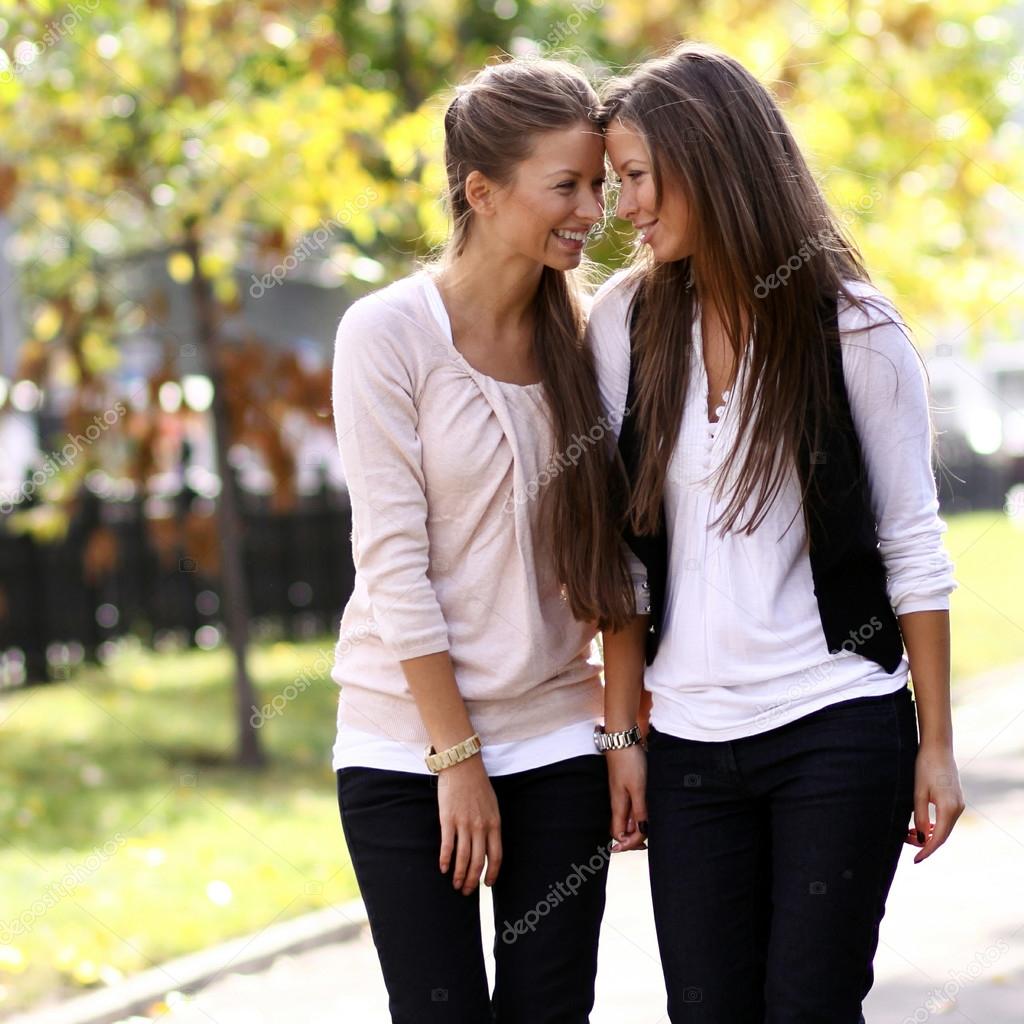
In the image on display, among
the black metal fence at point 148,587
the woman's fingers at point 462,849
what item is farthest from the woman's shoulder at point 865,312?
the black metal fence at point 148,587

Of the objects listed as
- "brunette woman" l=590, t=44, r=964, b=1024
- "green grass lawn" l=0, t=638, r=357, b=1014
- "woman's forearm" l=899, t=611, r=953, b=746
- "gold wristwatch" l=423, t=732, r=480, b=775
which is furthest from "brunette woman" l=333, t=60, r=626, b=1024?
"green grass lawn" l=0, t=638, r=357, b=1014

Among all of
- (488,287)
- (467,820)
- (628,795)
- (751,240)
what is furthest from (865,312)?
(467,820)

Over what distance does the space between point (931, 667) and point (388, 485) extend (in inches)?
36.3

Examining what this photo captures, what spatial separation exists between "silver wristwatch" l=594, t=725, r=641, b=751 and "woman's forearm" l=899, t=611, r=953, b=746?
471 millimetres

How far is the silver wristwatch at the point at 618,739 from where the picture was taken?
2.49m

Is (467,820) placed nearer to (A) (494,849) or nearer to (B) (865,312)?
(A) (494,849)

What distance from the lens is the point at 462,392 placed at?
7.95 feet

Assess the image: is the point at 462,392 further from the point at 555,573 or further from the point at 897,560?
the point at 897,560

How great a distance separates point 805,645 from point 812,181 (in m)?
0.77

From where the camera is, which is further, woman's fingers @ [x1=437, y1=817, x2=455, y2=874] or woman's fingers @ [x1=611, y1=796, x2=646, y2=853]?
woman's fingers @ [x1=611, y1=796, x2=646, y2=853]

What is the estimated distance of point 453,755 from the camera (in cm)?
235

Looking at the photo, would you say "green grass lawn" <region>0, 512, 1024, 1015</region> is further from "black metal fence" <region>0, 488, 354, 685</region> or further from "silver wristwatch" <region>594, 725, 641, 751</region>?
"silver wristwatch" <region>594, 725, 641, 751</region>

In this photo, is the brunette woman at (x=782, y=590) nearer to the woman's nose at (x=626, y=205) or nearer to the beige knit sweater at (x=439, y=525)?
the woman's nose at (x=626, y=205)

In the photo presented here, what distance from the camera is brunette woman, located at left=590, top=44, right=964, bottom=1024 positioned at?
2309mm
